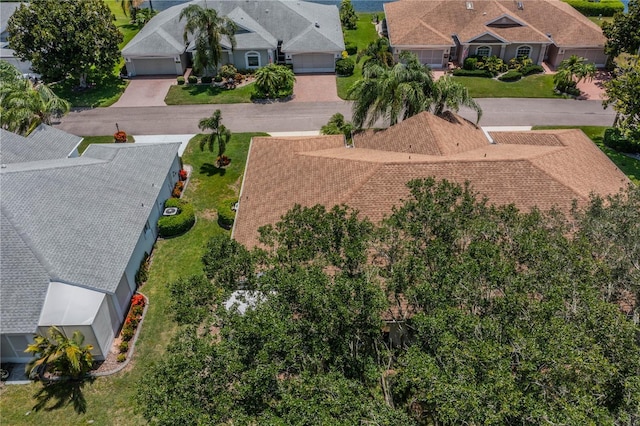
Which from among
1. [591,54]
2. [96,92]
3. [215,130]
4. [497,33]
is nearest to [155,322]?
[215,130]

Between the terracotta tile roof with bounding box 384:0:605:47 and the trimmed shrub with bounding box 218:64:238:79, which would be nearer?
the trimmed shrub with bounding box 218:64:238:79

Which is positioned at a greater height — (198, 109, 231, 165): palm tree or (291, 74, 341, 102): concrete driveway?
(198, 109, 231, 165): palm tree

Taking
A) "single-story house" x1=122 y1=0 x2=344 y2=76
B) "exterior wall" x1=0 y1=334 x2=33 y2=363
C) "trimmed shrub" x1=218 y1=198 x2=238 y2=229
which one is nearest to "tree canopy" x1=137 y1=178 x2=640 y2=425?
"exterior wall" x1=0 y1=334 x2=33 y2=363

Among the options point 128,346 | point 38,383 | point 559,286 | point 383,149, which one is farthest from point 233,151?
point 559,286

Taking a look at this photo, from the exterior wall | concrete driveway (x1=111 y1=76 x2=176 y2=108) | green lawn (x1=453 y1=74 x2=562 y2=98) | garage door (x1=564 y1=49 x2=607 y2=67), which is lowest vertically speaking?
the exterior wall

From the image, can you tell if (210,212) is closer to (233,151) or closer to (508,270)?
(233,151)

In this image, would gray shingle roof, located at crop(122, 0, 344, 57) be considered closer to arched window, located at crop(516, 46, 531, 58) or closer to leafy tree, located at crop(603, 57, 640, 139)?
arched window, located at crop(516, 46, 531, 58)

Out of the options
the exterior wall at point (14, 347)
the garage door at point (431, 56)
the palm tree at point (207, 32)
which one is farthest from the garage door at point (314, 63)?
the exterior wall at point (14, 347)
